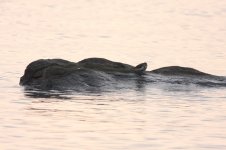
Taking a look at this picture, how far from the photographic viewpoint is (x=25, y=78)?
30.5 meters

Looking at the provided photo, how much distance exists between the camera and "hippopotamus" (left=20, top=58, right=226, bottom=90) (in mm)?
29562

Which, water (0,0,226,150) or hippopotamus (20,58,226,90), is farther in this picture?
hippopotamus (20,58,226,90)

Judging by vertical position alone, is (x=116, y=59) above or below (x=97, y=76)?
above

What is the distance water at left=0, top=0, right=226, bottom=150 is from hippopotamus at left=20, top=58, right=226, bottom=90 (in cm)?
65

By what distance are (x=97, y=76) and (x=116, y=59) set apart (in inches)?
453

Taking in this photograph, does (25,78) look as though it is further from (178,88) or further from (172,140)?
(172,140)

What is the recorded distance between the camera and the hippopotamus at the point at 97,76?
29.6 m

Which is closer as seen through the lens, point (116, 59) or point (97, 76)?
point (97, 76)

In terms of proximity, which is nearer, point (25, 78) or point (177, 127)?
point (177, 127)

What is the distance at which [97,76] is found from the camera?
1174 inches

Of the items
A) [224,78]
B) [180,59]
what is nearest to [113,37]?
[180,59]

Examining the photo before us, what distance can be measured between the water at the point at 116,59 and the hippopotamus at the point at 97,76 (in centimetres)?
65

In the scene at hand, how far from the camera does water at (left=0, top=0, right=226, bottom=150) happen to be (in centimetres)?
2148

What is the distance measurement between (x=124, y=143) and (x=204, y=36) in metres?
32.5
